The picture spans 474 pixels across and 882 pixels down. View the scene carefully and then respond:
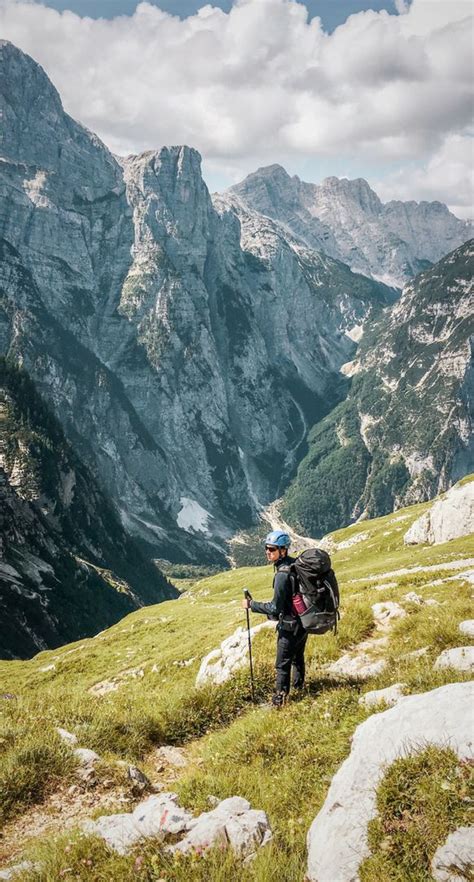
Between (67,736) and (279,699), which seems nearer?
(67,736)

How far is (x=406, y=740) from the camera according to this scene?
6688mm

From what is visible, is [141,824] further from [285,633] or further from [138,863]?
[285,633]

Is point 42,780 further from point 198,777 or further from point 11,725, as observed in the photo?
point 198,777

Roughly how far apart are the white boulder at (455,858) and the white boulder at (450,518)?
57592 millimetres

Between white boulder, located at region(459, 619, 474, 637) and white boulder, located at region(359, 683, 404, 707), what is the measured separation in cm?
360

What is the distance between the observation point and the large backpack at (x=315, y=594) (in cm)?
1107

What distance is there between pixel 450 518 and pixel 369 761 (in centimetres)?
5905

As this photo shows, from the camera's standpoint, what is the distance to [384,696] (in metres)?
9.34

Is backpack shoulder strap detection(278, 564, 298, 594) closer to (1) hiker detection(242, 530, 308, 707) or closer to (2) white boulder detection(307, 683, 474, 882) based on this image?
(1) hiker detection(242, 530, 308, 707)

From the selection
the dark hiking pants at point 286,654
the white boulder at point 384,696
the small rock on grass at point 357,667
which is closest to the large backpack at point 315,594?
the dark hiking pants at point 286,654

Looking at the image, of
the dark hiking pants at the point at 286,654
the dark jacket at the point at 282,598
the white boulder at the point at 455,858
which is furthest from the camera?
the dark jacket at the point at 282,598

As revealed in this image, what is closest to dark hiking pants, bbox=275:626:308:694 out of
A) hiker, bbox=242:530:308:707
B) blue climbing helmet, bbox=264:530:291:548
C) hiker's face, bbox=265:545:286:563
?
hiker, bbox=242:530:308:707

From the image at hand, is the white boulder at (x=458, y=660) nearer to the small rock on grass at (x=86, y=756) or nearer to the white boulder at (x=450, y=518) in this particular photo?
the small rock on grass at (x=86, y=756)

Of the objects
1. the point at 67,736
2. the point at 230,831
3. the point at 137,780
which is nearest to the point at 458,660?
the point at 230,831
